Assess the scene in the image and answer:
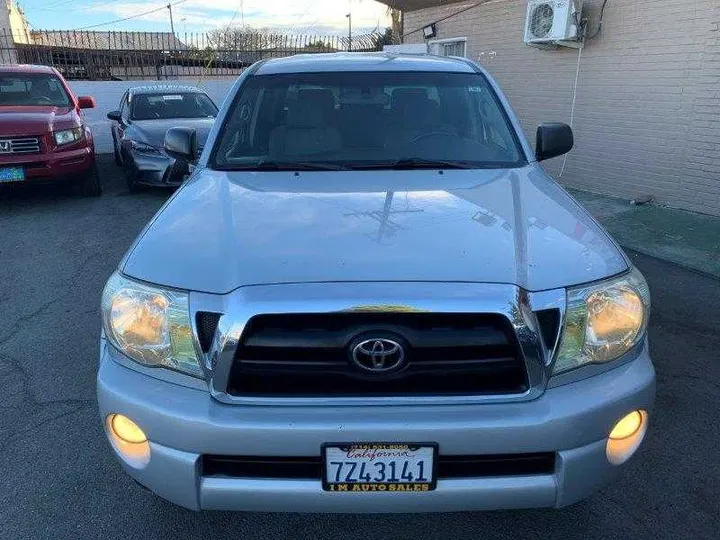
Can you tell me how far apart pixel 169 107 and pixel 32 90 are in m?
1.92

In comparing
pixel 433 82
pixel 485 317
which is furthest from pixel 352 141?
pixel 485 317

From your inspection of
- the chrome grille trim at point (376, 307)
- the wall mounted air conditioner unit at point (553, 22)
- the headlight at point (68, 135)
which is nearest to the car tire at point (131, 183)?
the headlight at point (68, 135)

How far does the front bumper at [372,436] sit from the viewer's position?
1.77 m

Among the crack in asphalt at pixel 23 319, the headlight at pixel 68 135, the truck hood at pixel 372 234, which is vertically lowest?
the crack in asphalt at pixel 23 319

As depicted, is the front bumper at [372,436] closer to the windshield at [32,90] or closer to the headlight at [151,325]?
the headlight at [151,325]

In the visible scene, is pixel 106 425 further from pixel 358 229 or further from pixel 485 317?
pixel 485 317

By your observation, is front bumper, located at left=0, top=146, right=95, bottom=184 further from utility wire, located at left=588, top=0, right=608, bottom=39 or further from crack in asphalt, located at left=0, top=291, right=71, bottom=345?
utility wire, located at left=588, top=0, right=608, bottom=39

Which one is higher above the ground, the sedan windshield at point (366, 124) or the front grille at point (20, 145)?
the sedan windshield at point (366, 124)

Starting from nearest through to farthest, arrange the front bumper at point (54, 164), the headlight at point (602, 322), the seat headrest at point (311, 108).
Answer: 1. the headlight at point (602, 322)
2. the seat headrest at point (311, 108)
3. the front bumper at point (54, 164)

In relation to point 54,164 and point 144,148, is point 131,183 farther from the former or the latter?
point 54,164

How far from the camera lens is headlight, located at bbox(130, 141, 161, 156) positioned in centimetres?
806

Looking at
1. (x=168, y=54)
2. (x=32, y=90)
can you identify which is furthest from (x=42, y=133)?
(x=168, y=54)

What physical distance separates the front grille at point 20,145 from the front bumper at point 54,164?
0.05 meters

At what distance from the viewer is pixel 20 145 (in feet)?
24.2
